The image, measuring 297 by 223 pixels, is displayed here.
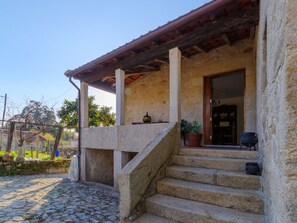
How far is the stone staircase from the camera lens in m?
2.48

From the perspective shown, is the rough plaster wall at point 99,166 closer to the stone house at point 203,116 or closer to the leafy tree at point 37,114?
the stone house at point 203,116

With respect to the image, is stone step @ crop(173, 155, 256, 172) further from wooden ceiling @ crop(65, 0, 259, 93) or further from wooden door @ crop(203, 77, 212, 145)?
wooden ceiling @ crop(65, 0, 259, 93)

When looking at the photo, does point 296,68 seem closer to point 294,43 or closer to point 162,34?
point 294,43

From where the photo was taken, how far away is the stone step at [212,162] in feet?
10.7

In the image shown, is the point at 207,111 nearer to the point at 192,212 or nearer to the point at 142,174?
the point at 142,174

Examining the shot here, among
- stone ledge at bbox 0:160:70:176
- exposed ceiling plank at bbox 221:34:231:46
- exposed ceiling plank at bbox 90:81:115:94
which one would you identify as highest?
exposed ceiling plank at bbox 221:34:231:46

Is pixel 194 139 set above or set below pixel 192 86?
below

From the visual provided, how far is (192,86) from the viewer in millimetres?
6230

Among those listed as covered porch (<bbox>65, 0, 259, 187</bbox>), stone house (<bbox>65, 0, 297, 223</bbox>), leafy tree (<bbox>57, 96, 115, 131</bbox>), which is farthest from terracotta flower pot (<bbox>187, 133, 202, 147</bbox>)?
leafy tree (<bbox>57, 96, 115, 131</bbox>)

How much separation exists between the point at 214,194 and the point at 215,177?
0.39 metres

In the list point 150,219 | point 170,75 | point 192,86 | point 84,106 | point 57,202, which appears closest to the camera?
point 150,219

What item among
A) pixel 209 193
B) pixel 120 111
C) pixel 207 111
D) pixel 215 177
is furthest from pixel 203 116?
pixel 209 193

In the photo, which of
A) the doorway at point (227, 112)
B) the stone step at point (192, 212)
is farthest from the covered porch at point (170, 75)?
the doorway at point (227, 112)

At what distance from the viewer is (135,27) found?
8.31 meters
